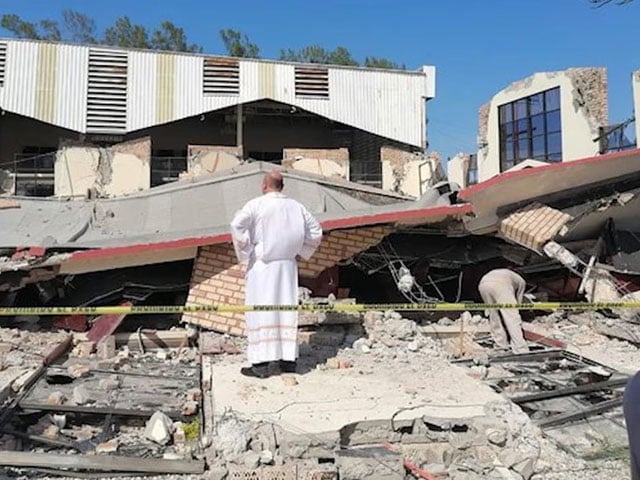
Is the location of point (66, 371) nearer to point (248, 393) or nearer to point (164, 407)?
point (164, 407)

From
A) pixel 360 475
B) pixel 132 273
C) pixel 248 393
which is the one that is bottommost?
pixel 360 475

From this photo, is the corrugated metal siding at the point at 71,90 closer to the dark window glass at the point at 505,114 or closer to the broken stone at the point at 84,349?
the broken stone at the point at 84,349

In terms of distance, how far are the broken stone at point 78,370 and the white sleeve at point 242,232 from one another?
6.71 feet

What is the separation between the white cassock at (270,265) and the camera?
196 inches

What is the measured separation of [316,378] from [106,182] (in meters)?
14.4

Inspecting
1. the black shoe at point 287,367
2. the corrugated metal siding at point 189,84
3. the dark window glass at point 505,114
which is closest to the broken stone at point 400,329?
the black shoe at point 287,367

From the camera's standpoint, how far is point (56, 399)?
15.6ft

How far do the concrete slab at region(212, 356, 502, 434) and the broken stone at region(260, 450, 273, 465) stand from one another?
0.21m

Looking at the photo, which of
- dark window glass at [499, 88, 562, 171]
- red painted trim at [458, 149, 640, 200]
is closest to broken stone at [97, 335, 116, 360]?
red painted trim at [458, 149, 640, 200]

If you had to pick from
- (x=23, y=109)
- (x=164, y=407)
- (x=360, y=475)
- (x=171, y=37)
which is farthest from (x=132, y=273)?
(x=171, y=37)

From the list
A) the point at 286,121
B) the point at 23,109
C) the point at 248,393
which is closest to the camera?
the point at 248,393

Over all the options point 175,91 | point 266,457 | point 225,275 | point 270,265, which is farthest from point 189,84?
point 266,457

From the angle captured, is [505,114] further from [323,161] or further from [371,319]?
[371,319]

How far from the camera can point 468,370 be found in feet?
18.6
